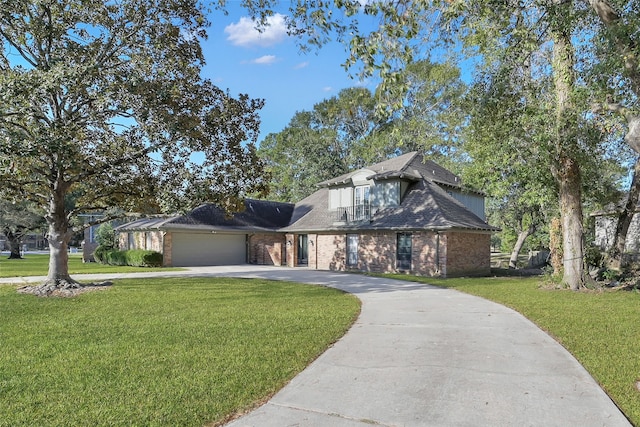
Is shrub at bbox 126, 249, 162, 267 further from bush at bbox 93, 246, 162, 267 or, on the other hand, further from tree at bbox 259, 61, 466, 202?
tree at bbox 259, 61, 466, 202

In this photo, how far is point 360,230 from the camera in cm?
2180

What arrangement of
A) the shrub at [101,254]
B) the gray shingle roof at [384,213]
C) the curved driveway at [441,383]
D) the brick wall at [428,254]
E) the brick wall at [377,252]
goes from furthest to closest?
the shrub at [101,254] < the brick wall at [377,252] < the gray shingle roof at [384,213] < the brick wall at [428,254] < the curved driveway at [441,383]

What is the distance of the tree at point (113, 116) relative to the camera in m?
10.9

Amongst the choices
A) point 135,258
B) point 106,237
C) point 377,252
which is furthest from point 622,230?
point 106,237

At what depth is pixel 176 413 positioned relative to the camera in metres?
3.68

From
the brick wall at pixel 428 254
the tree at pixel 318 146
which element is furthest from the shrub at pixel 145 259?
the brick wall at pixel 428 254

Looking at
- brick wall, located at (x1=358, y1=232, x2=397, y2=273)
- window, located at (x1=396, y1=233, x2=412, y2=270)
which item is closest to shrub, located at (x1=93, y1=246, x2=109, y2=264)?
brick wall, located at (x1=358, y1=232, x2=397, y2=273)

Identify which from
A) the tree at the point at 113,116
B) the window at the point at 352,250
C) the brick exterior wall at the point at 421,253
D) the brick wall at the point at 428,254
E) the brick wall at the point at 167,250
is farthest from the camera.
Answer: the brick wall at the point at 167,250

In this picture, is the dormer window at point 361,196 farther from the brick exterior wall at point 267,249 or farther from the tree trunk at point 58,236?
the tree trunk at point 58,236

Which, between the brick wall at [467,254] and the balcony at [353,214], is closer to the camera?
the brick wall at [467,254]

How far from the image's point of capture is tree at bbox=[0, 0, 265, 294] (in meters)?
10.9

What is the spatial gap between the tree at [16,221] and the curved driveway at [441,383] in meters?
37.6

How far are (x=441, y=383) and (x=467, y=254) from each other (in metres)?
16.5

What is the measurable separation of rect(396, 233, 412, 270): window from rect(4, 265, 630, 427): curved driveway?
12.5 meters
